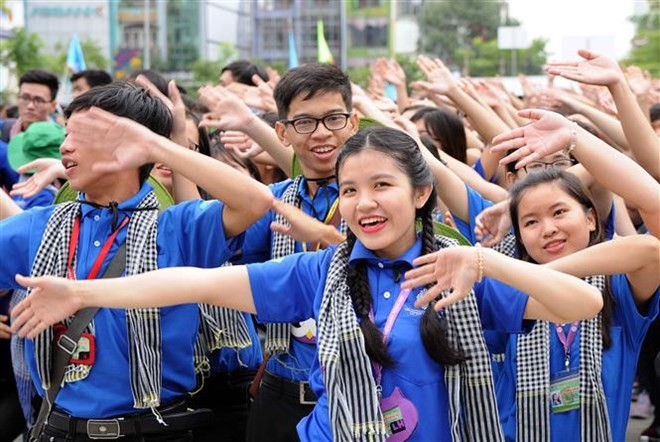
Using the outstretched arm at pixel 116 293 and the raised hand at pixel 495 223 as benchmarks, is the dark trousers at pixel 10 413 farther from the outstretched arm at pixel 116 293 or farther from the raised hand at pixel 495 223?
the raised hand at pixel 495 223

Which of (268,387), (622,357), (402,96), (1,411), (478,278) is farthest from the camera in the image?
(402,96)

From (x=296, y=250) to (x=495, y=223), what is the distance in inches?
30.4

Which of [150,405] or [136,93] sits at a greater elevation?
[136,93]

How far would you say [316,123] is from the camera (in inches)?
175

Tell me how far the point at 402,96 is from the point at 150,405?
537 centimetres

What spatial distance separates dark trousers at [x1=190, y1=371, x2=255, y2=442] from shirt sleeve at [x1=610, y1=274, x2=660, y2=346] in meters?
1.66

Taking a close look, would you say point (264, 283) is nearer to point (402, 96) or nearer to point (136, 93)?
point (136, 93)

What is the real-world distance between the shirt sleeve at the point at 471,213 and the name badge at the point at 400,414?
67.7 inches

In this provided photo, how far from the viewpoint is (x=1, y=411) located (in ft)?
18.6

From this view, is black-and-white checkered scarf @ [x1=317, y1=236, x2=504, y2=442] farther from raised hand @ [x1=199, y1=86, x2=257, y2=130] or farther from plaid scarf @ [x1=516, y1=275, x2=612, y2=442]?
raised hand @ [x1=199, y1=86, x2=257, y2=130]

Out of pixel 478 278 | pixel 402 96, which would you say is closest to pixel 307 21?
pixel 402 96

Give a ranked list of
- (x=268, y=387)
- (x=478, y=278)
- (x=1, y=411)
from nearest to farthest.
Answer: (x=478, y=278), (x=268, y=387), (x=1, y=411)

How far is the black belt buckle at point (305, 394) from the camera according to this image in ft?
13.8

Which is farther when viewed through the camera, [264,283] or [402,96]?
[402,96]
